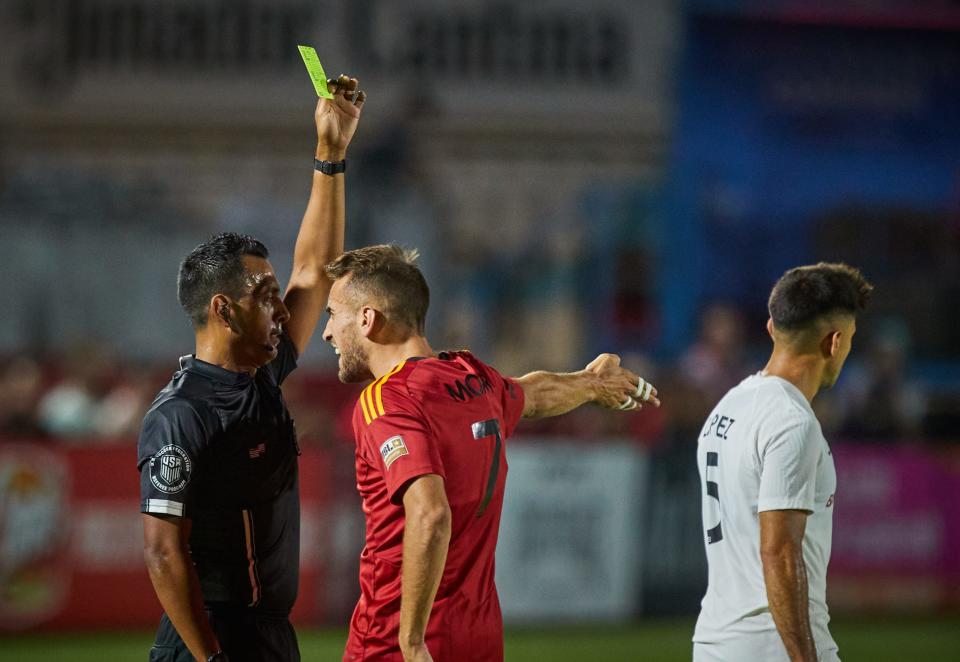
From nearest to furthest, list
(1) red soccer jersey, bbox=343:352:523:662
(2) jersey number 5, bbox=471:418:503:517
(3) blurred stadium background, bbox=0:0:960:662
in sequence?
(1) red soccer jersey, bbox=343:352:523:662 → (2) jersey number 5, bbox=471:418:503:517 → (3) blurred stadium background, bbox=0:0:960:662

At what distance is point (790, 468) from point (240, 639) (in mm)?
1824

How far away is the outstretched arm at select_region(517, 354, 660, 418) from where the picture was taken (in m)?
4.38

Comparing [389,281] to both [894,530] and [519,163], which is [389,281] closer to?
[894,530]

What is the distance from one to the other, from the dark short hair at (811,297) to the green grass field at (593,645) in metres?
5.55

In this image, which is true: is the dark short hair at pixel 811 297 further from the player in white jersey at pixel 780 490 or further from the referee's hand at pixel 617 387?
the referee's hand at pixel 617 387

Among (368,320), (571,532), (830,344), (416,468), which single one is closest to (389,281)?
(368,320)

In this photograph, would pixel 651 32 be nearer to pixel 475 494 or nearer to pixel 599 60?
pixel 599 60

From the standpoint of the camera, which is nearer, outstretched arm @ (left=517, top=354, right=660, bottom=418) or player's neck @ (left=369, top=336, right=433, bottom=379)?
player's neck @ (left=369, top=336, right=433, bottom=379)

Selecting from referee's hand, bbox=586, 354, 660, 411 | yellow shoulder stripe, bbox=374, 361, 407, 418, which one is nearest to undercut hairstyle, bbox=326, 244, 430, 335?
yellow shoulder stripe, bbox=374, 361, 407, 418

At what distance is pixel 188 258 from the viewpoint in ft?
13.5

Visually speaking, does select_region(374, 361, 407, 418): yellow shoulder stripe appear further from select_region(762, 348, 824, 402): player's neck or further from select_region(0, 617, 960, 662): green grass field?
select_region(0, 617, 960, 662): green grass field

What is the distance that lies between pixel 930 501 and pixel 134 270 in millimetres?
→ 10468

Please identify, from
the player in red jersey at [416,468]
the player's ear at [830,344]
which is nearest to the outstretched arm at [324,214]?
the player in red jersey at [416,468]

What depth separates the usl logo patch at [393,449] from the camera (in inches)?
145
